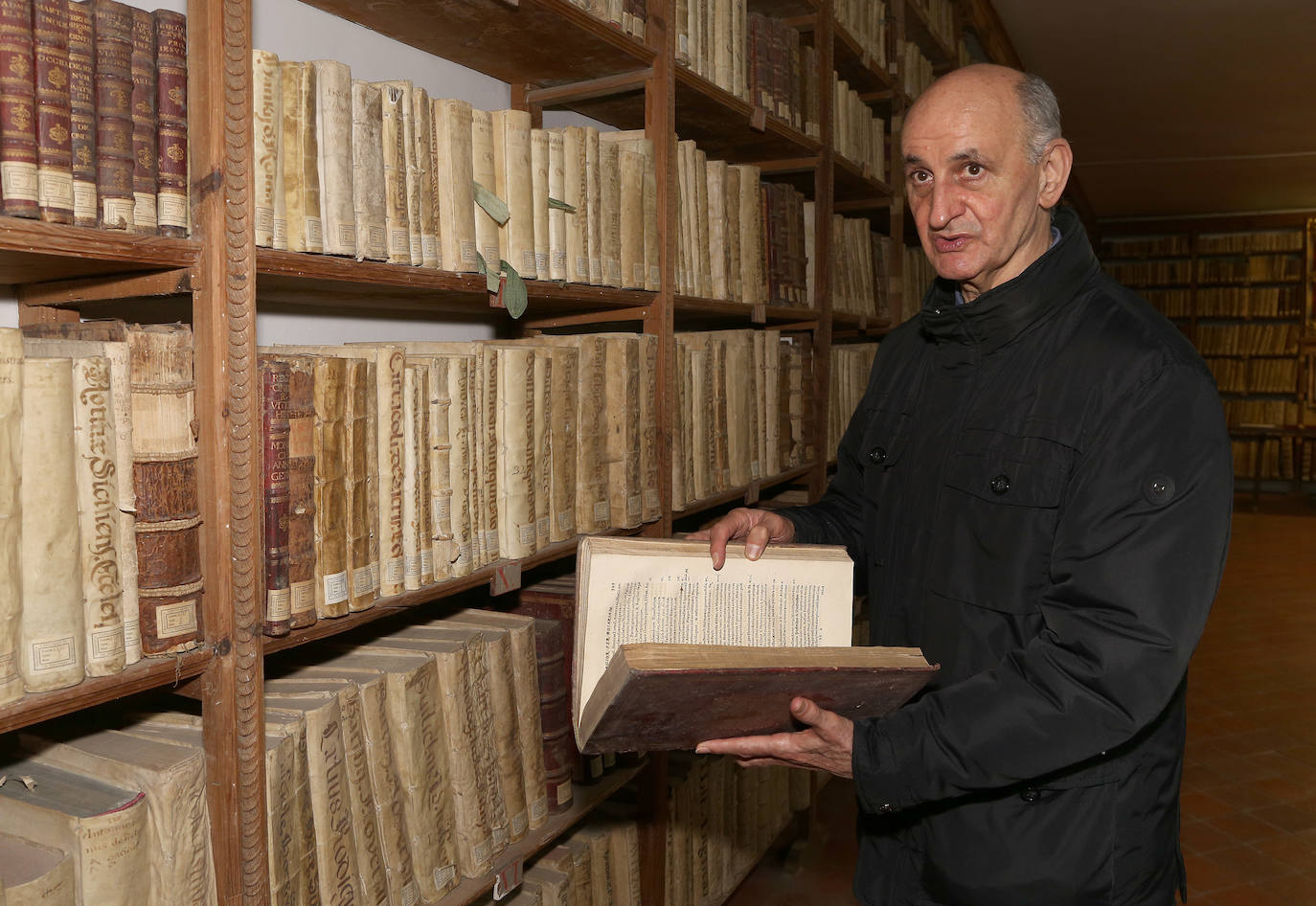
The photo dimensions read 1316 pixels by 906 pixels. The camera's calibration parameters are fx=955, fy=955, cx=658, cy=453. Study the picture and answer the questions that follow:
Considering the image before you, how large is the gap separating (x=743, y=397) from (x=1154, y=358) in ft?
4.30

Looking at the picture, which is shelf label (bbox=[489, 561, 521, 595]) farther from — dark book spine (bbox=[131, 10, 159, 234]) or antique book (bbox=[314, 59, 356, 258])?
dark book spine (bbox=[131, 10, 159, 234])

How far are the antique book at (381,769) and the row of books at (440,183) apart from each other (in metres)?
0.63

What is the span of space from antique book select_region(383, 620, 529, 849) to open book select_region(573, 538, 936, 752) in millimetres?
317

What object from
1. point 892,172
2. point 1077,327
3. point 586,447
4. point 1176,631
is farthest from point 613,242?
point 892,172

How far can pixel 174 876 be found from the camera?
1.12 metres

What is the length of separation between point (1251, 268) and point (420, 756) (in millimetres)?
11764

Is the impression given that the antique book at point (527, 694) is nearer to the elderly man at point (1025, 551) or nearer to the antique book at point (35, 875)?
the elderly man at point (1025, 551)

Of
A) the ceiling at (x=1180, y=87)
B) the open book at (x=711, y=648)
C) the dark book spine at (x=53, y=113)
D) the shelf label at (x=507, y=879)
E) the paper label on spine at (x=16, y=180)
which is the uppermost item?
the ceiling at (x=1180, y=87)

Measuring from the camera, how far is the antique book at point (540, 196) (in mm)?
1722

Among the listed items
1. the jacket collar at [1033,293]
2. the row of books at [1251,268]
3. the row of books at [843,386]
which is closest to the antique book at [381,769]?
the jacket collar at [1033,293]

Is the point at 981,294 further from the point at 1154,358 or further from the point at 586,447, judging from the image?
the point at 586,447

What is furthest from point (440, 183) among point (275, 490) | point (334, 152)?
point (275, 490)

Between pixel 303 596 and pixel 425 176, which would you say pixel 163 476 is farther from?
pixel 425 176

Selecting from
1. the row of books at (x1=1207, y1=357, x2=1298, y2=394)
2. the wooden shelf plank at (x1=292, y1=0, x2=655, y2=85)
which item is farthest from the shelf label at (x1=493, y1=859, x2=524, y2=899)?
the row of books at (x1=1207, y1=357, x2=1298, y2=394)
